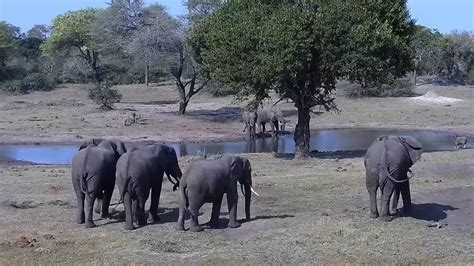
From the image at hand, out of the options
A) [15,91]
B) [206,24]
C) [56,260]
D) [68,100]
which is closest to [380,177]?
[56,260]

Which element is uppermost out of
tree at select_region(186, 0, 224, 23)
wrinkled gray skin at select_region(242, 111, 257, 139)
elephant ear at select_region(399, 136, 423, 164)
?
tree at select_region(186, 0, 224, 23)

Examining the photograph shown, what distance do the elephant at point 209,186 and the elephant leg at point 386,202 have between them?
2.82 metres

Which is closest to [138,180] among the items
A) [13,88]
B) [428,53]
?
[13,88]

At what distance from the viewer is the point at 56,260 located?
1300cm

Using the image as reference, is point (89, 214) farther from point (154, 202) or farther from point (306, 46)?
point (306, 46)

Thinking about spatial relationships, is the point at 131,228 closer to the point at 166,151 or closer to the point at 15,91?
the point at 166,151

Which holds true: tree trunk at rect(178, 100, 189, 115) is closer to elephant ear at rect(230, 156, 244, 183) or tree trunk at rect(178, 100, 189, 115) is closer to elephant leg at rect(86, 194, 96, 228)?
elephant leg at rect(86, 194, 96, 228)

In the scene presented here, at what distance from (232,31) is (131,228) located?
13.0 metres

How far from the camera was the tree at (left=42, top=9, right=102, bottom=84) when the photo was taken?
67.6m

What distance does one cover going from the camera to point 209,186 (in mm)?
15094

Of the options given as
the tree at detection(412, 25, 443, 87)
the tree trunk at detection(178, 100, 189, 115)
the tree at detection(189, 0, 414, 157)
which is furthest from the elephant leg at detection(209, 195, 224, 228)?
the tree at detection(412, 25, 443, 87)

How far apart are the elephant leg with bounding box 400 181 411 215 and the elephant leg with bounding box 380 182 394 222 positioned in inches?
21.8

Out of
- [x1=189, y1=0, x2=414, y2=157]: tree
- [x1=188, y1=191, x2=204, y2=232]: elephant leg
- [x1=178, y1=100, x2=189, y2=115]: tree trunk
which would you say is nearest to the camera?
[x1=188, y1=191, x2=204, y2=232]: elephant leg

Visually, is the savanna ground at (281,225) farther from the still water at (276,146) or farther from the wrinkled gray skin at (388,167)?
the still water at (276,146)
